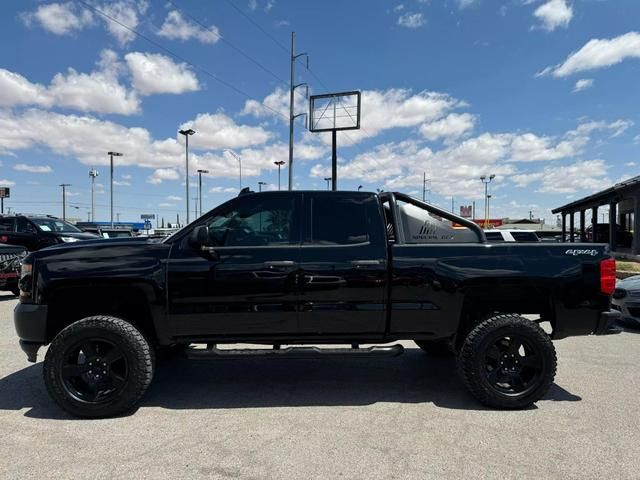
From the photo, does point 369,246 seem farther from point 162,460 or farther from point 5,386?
point 5,386

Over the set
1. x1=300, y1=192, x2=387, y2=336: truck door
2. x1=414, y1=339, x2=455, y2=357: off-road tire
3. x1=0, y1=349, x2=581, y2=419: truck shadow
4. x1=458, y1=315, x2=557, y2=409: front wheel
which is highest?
x1=300, y1=192, x2=387, y2=336: truck door

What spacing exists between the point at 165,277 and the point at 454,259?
2.51 meters

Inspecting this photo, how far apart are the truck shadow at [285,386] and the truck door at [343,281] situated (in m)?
0.72

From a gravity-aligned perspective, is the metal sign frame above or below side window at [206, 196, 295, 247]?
above

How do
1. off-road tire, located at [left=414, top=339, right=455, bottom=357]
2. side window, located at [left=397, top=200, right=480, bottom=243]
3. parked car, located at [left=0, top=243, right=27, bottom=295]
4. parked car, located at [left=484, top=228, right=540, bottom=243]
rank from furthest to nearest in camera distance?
parked car, located at [left=484, top=228, right=540, bottom=243]
parked car, located at [left=0, top=243, right=27, bottom=295]
off-road tire, located at [left=414, top=339, right=455, bottom=357]
side window, located at [left=397, top=200, right=480, bottom=243]

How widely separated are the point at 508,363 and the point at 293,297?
78.0 inches

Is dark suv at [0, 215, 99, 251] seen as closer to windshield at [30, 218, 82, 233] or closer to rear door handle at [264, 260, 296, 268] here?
windshield at [30, 218, 82, 233]

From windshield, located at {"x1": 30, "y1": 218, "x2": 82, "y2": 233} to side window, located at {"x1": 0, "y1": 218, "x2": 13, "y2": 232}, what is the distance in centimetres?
65

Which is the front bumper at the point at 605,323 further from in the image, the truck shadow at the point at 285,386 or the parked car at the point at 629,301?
the parked car at the point at 629,301

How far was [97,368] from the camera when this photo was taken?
3.87 metres

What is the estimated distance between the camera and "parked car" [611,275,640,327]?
6742 millimetres

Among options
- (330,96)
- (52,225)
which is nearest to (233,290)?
(52,225)

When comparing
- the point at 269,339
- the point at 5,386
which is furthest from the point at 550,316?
the point at 5,386

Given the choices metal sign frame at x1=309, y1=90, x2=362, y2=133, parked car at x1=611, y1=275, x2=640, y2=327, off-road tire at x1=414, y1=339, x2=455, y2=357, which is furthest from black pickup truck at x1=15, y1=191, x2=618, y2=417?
metal sign frame at x1=309, y1=90, x2=362, y2=133
